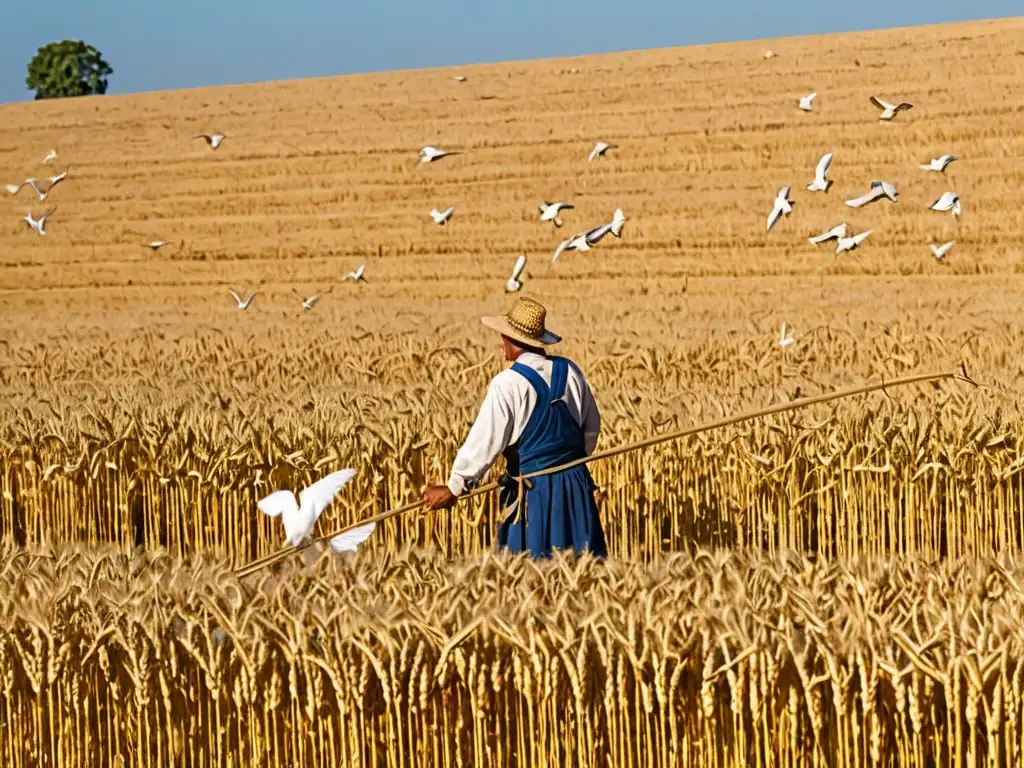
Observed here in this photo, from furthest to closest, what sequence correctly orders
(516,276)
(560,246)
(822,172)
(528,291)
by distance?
1. (528,291)
2. (560,246)
3. (516,276)
4. (822,172)

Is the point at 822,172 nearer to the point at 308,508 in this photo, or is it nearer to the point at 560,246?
the point at 560,246

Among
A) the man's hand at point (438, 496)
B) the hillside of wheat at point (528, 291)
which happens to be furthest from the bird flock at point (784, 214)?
the man's hand at point (438, 496)

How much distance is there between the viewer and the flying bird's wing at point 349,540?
515cm

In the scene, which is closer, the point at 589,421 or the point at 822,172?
the point at 589,421

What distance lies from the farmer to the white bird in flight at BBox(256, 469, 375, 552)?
0.59 m

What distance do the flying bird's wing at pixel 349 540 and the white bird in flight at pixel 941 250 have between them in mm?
20436

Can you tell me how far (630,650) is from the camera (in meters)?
3.92

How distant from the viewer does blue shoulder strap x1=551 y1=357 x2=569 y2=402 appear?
5.85m

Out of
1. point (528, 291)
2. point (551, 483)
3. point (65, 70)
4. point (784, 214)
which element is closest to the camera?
point (551, 483)

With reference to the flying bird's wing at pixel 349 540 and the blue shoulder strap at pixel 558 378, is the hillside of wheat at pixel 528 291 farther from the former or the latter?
the flying bird's wing at pixel 349 540

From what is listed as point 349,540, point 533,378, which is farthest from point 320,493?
point 533,378

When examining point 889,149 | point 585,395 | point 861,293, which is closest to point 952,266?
point 861,293

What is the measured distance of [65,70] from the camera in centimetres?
7738

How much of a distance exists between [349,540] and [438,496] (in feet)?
1.97
